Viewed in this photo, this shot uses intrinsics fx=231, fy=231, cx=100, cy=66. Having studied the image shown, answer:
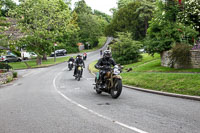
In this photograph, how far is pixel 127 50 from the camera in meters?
29.0

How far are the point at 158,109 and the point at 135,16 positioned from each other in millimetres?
58371

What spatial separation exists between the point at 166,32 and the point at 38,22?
2508 cm

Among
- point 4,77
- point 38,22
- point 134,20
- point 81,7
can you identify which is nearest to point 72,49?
point 134,20

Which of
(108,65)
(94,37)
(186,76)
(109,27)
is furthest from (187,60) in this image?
(94,37)

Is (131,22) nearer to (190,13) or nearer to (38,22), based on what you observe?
(38,22)

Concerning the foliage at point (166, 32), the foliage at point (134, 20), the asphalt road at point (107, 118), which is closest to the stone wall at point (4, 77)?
the asphalt road at point (107, 118)

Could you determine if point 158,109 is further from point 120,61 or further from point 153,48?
point 120,61

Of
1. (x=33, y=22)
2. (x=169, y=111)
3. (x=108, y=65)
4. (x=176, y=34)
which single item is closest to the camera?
(x=169, y=111)

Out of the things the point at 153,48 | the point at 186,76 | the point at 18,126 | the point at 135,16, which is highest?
the point at 135,16

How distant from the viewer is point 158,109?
7.02m

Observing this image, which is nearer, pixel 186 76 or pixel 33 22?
pixel 186 76

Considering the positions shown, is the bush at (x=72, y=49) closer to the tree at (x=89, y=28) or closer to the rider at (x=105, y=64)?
the tree at (x=89, y=28)

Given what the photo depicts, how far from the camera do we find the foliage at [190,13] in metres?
17.8

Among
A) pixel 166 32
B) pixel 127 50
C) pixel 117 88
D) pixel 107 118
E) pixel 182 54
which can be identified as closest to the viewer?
pixel 107 118
